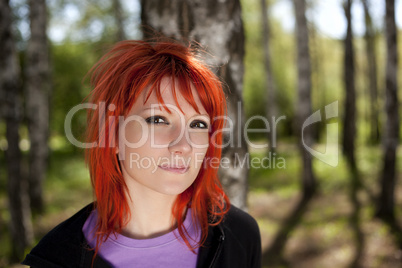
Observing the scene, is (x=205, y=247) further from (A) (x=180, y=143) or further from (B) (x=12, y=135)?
(B) (x=12, y=135)

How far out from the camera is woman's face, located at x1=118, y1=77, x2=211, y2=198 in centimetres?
150

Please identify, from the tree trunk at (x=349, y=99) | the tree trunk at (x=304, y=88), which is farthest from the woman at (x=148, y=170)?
the tree trunk at (x=349, y=99)

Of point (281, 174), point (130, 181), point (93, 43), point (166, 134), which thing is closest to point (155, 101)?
point (166, 134)

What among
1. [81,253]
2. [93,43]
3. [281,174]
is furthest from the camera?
[93,43]

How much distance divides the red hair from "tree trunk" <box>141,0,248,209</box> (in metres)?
0.47

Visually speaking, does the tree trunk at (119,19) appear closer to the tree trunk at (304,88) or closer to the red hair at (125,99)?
the tree trunk at (304,88)

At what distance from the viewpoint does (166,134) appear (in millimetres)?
1523

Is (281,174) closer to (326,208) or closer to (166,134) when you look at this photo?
(326,208)

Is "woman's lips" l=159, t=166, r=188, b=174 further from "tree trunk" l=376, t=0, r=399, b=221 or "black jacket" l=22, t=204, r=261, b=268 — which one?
"tree trunk" l=376, t=0, r=399, b=221

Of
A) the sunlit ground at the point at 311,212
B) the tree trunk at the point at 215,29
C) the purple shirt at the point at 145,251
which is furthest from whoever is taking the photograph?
the sunlit ground at the point at 311,212

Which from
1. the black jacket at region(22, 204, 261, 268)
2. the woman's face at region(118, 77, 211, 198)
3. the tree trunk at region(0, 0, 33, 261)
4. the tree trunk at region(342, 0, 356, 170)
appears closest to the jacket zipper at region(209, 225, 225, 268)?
the black jacket at region(22, 204, 261, 268)

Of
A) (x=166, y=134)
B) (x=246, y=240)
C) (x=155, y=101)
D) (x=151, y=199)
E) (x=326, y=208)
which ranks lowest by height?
(x=326, y=208)

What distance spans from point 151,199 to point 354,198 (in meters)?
7.99

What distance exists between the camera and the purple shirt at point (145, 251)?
1569mm
